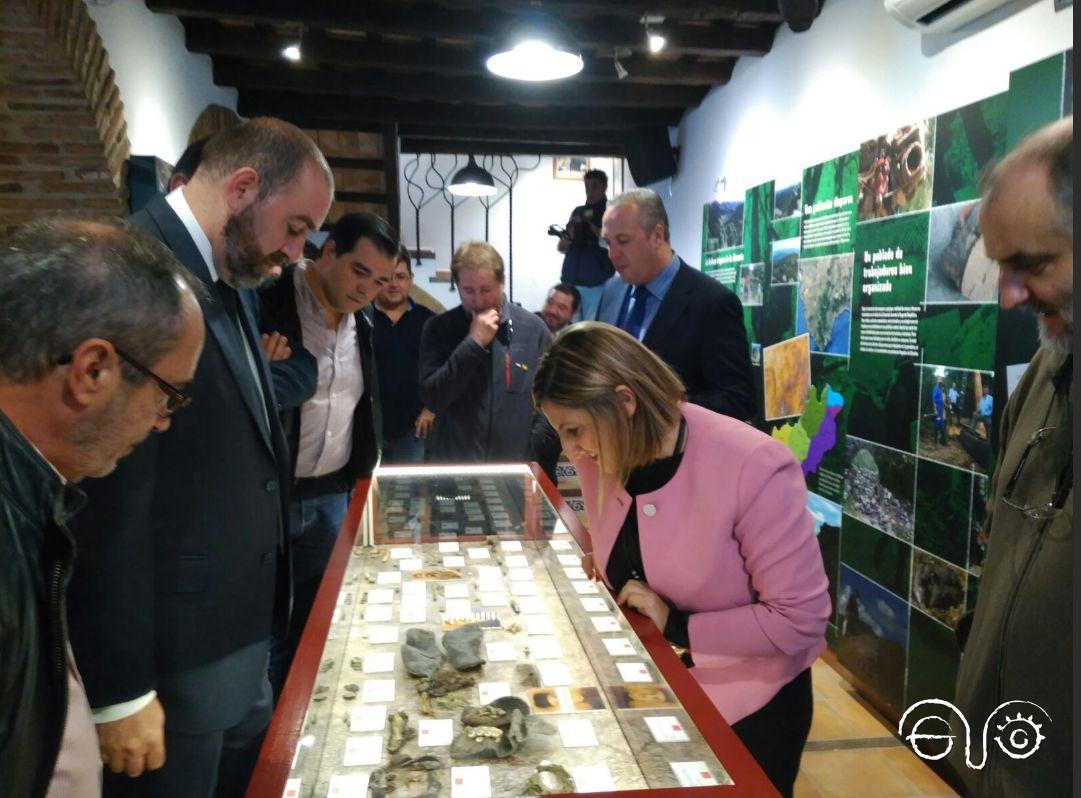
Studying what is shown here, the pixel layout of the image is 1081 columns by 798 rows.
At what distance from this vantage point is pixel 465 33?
173 inches

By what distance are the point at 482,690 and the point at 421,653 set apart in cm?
17

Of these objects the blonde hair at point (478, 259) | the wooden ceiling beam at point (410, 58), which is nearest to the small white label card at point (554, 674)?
the blonde hair at point (478, 259)

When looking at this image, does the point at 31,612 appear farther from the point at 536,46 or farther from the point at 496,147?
the point at 496,147

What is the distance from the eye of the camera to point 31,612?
A: 824mm

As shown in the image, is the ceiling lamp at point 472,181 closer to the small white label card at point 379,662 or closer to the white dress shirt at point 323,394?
the white dress shirt at point 323,394

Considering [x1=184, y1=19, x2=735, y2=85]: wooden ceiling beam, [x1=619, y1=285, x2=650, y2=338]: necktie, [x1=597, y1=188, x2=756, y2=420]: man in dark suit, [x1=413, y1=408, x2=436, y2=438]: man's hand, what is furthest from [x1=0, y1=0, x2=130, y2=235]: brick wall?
[x1=619, y1=285, x2=650, y2=338]: necktie

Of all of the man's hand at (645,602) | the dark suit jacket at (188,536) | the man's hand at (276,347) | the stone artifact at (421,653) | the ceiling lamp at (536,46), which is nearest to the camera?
the dark suit jacket at (188,536)

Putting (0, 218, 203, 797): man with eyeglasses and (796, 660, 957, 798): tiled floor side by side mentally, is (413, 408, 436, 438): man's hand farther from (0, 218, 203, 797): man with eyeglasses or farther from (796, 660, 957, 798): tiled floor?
(0, 218, 203, 797): man with eyeglasses

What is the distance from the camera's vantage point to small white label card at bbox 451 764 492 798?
105cm

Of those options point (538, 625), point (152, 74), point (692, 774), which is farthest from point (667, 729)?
point (152, 74)

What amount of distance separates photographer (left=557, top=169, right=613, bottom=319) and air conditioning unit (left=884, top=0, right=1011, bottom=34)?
3924mm

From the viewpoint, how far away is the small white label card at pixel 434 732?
1189 mm

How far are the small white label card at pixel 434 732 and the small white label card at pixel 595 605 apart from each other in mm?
485

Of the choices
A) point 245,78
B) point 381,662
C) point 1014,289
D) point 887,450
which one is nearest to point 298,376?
point 381,662
